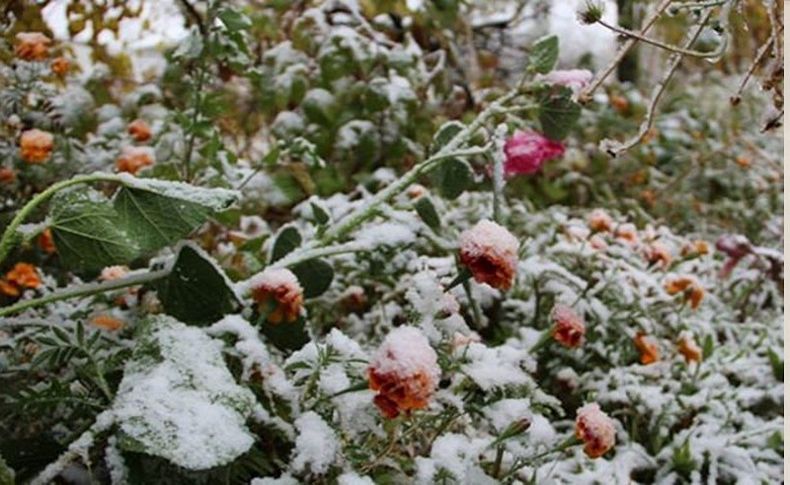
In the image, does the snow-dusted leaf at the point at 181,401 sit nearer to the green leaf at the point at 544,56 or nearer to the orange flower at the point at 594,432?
the orange flower at the point at 594,432

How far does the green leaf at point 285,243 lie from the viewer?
107 cm

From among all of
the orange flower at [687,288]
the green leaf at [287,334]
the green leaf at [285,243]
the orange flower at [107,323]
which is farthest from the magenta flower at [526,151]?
the orange flower at [107,323]

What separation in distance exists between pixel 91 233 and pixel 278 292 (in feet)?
0.61

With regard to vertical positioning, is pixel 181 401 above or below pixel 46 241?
above

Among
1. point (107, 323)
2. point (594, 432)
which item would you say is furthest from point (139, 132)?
point (594, 432)

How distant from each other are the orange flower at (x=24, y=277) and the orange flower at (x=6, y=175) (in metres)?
0.20

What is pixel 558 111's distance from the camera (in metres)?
1.15

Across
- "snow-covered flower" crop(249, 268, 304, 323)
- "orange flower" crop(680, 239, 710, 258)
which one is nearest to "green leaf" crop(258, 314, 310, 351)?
"snow-covered flower" crop(249, 268, 304, 323)

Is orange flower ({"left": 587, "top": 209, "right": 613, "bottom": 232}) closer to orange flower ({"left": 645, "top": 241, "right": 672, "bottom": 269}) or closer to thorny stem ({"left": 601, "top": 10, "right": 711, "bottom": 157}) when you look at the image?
orange flower ({"left": 645, "top": 241, "right": 672, "bottom": 269})

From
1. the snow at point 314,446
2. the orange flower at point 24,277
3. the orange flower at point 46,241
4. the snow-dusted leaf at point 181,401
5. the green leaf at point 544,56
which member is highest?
the green leaf at point 544,56

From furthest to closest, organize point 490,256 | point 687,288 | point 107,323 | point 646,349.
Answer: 1. point 687,288
2. point 646,349
3. point 107,323
4. point 490,256

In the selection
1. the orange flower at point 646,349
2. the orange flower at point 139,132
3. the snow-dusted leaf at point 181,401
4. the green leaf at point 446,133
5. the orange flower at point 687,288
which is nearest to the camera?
the snow-dusted leaf at point 181,401

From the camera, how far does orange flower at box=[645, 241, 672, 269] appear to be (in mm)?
1412

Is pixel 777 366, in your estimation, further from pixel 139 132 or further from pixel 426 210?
pixel 139 132
